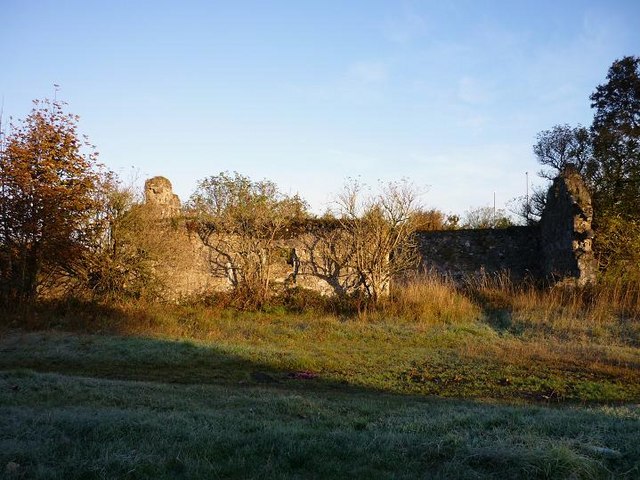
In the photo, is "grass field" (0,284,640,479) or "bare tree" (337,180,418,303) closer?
"grass field" (0,284,640,479)

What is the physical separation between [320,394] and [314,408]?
150cm

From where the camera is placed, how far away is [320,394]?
792 cm

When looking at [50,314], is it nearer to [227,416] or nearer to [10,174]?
[10,174]

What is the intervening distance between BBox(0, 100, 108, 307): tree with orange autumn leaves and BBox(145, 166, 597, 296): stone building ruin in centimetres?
209

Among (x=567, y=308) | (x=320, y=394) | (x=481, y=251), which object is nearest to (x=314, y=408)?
(x=320, y=394)

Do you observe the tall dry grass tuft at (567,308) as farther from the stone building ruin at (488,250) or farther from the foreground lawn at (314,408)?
the foreground lawn at (314,408)

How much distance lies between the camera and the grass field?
4.12m

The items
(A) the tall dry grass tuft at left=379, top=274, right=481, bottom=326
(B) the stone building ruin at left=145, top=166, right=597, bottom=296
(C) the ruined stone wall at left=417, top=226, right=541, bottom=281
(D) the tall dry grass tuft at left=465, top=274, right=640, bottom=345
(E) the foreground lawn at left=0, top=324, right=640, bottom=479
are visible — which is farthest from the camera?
(C) the ruined stone wall at left=417, top=226, right=541, bottom=281

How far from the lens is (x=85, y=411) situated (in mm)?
5637

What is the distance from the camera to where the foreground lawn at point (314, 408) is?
4.07 meters

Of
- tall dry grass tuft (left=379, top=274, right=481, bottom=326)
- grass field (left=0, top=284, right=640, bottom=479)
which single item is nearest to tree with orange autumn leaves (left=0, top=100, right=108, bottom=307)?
grass field (left=0, top=284, right=640, bottom=479)

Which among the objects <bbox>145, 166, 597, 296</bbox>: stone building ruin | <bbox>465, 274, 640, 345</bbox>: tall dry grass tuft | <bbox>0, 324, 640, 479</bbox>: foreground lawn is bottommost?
<bbox>0, 324, 640, 479</bbox>: foreground lawn

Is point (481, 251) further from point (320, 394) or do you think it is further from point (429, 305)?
point (320, 394)

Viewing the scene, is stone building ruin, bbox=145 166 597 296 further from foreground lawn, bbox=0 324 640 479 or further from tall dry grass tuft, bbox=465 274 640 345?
foreground lawn, bbox=0 324 640 479
